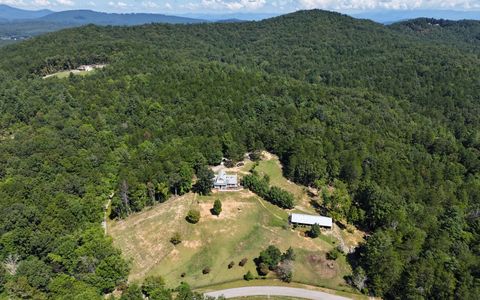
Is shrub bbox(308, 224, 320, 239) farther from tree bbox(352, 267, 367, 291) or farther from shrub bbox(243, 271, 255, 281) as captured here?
shrub bbox(243, 271, 255, 281)

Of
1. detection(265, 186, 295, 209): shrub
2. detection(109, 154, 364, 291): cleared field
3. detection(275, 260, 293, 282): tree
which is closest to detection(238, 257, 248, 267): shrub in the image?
detection(109, 154, 364, 291): cleared field

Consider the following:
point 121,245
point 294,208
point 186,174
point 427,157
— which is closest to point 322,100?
point 427,157

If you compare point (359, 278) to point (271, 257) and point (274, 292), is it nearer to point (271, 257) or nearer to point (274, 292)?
point (274, 292)

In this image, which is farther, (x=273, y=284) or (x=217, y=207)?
(x=217, y=207)

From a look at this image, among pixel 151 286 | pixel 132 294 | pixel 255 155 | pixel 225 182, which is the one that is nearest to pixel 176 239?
pixel 151 286

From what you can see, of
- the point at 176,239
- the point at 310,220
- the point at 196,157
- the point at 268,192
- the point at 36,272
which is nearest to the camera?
the point at 36,272
